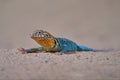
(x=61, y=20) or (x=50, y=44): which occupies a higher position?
(x=61, y=20)

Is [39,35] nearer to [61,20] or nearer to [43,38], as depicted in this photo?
[43,38]

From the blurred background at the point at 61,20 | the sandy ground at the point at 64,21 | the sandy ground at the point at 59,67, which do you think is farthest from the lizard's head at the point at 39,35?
the blurred background at the point at 61,20

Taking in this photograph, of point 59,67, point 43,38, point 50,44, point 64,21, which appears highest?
point 64,21

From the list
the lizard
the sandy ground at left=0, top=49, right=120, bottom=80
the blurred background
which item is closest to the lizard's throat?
the lizard

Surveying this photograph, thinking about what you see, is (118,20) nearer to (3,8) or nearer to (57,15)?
(57,15)

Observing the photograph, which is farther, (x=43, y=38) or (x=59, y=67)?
(x=43, y=38)

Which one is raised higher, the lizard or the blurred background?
the blurred background

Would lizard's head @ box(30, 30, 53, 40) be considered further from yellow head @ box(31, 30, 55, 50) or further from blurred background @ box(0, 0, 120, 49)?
blurred background @ box(0, 0, 120, 49)

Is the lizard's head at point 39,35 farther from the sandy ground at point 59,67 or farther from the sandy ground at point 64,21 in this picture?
the sandy ground at point 64,21

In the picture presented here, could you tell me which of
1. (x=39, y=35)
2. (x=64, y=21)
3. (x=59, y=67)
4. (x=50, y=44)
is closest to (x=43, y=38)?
(x=39, y=35)
